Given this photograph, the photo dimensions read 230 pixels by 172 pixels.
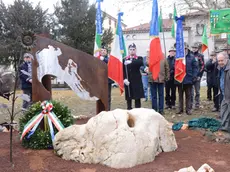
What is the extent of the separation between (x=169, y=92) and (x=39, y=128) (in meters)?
5.18

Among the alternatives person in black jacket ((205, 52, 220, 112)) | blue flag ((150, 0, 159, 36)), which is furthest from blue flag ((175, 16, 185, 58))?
person in black jacket ((205, 52, 220, 112))

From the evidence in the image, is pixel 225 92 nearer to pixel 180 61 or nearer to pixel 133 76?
pixel 180 61

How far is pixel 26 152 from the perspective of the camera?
5043 mm

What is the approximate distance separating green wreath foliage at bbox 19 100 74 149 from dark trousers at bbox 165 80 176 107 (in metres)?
4.60

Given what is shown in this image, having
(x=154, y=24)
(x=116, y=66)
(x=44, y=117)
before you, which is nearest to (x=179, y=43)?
(x=154, y=24)

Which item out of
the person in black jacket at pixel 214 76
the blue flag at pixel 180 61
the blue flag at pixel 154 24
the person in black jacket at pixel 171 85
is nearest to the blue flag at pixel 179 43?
the blue flag at pixel 180 61

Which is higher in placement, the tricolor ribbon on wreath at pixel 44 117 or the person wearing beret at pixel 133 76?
the person wearing beret at pixel 133 76

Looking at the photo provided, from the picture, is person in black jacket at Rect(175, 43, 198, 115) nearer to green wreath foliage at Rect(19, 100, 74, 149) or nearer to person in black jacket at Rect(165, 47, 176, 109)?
person in black jacket at Rect(165, 47, 176, 109)

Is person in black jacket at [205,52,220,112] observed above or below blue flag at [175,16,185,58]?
below

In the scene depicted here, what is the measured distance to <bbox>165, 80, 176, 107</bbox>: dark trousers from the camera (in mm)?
9492

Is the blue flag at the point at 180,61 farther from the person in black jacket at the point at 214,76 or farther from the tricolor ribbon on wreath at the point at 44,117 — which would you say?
the tricolor ribbon on wreath at the point at 44,117

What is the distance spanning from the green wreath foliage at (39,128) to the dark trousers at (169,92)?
4599 millimetres

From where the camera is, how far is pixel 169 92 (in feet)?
31.8

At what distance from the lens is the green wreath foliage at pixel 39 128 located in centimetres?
522
